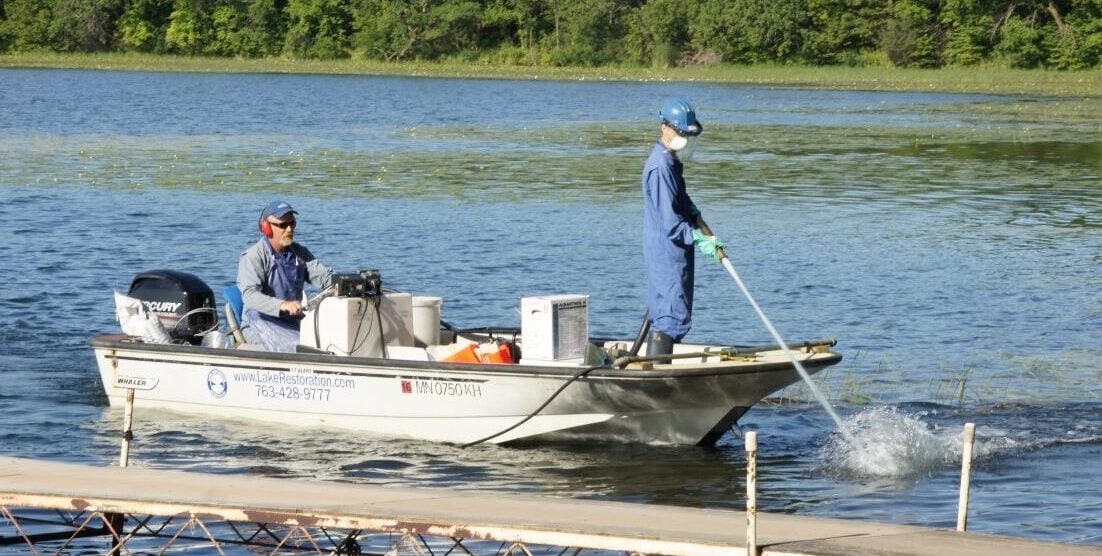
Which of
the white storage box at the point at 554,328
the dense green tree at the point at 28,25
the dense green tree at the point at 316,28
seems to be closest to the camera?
the white storage box at the point at 554,328

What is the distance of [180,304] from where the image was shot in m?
11.8

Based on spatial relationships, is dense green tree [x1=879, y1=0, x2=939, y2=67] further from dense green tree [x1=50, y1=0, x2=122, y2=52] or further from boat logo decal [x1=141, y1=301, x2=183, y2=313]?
boat logo decal [x1=141, y1=301, x2=183, y2=313]

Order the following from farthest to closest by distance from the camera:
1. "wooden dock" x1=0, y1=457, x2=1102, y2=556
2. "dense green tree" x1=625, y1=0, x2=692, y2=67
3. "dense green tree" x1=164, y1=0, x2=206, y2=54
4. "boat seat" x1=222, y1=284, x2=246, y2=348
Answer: "dense green tree" x1=164, y1=0, x2=206, y2=54 → "dense green tree" x1=625, y1=0, x2=692, y2=67 → "boat seat" x1=222, y1=284, x2=246, y2=348 → "wooden dock" x1=0, y1=457, x2=1102, y2=556

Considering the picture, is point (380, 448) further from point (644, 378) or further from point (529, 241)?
point (529, 241)

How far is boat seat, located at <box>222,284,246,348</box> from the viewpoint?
11.5 m

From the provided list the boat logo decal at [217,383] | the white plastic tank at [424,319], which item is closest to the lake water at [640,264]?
the boat logo decal at [217,383]

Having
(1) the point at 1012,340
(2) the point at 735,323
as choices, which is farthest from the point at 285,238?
(1) the point at 1012,340

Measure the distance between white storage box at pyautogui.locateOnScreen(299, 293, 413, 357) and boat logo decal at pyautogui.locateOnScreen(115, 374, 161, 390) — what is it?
47.6 inches

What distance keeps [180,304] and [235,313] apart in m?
0.41

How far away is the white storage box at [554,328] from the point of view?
10.5 metres

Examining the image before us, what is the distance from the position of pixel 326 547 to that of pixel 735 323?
8.21 metres

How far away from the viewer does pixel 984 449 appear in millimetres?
10969

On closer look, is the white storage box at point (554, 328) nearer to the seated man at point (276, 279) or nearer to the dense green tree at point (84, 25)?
the seated man at point (276, 279)

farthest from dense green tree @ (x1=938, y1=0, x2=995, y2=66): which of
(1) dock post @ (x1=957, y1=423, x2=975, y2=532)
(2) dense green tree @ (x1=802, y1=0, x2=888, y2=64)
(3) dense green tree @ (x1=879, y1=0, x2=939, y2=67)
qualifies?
(1) dock post @ (x1=957, y1=423, x2=975, y2=532)
